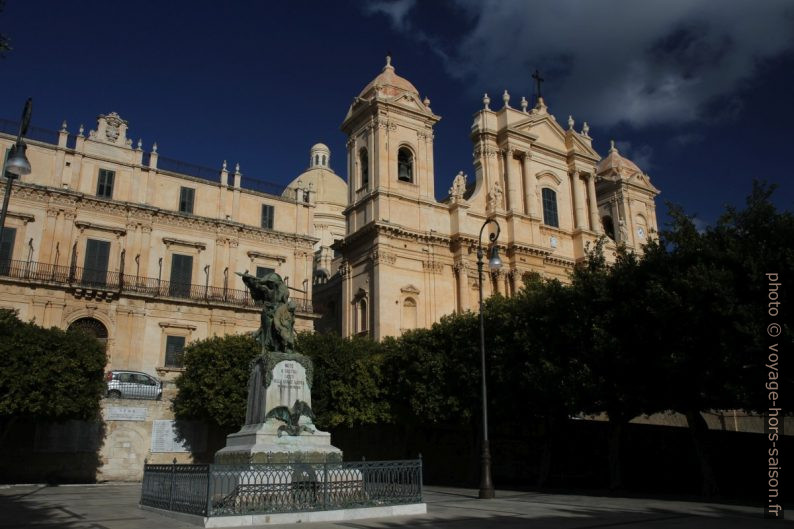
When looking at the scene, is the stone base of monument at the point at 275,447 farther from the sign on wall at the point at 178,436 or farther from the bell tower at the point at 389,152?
the bell tower at the point at 389,152

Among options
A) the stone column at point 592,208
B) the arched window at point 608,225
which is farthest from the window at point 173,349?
the arched window at point 608,225

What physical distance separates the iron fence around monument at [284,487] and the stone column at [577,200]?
3400 cm

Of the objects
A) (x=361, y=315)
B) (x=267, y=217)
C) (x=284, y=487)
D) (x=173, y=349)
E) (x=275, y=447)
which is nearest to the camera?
(x=284, y=487)

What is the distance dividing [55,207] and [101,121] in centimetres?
583

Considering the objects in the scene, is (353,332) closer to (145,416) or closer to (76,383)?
(145,416)

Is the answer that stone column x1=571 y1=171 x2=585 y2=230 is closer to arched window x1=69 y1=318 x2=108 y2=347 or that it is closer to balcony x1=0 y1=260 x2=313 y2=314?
balcony x1=0 y1=260 x2=313 y2=314

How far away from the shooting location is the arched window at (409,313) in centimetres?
3834

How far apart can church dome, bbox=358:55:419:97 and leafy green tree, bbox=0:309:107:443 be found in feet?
76.2

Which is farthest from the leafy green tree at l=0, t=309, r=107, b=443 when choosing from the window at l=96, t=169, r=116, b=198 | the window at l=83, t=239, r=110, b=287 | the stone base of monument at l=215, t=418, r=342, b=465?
the stone base of monument at l=215, t=418, r=342, b=465

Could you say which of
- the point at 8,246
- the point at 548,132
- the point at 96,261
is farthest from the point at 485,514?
the point at 548,132

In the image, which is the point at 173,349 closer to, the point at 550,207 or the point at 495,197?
the point at 495,197

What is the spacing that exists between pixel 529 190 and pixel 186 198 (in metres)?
21.3

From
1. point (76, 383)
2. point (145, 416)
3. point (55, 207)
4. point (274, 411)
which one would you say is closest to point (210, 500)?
point (274, 411)

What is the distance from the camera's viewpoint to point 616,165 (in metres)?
56.0
